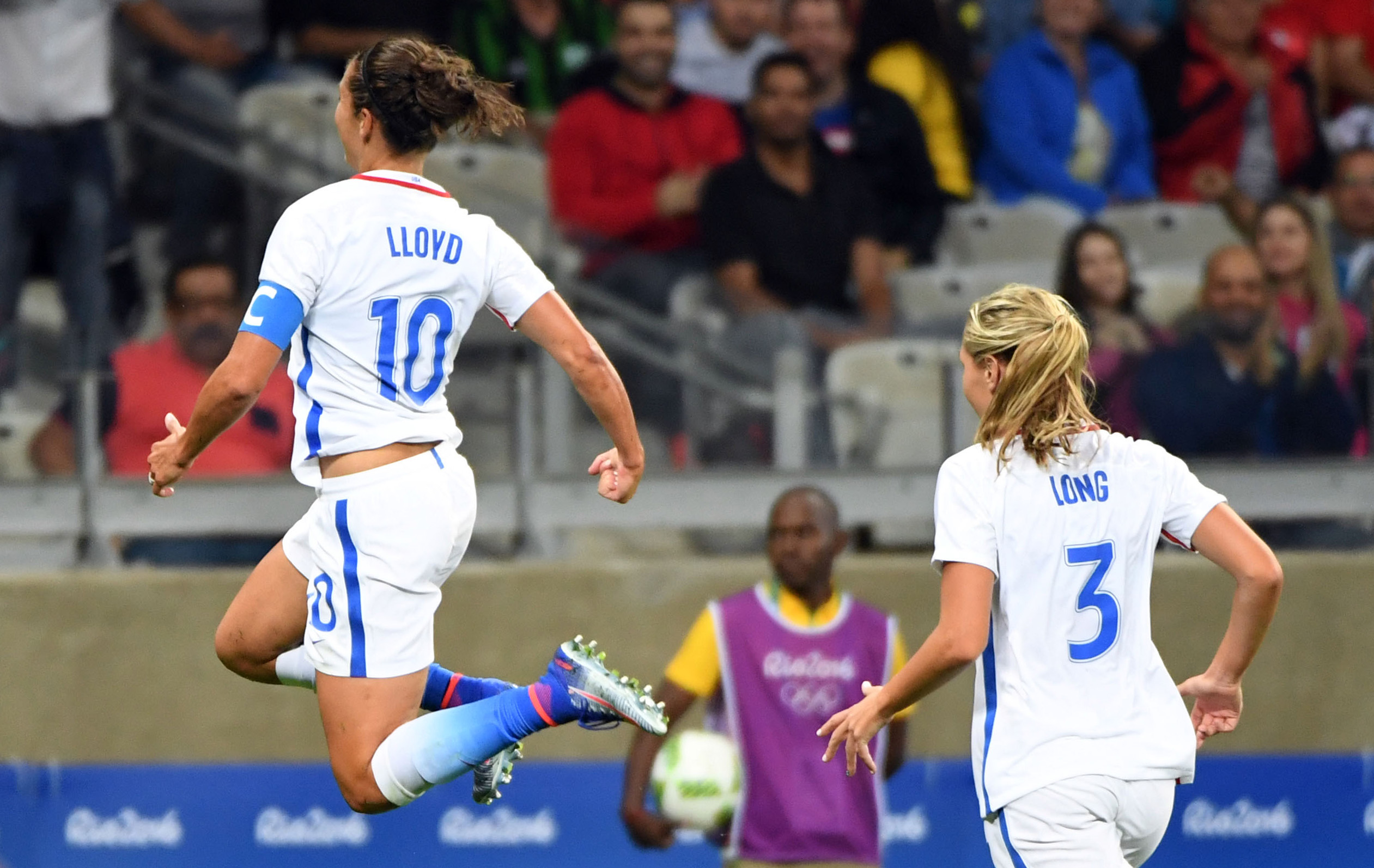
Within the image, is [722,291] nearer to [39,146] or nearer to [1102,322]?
[1102,322]

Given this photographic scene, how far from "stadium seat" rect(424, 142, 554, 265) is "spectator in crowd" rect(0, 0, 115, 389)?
1358mm

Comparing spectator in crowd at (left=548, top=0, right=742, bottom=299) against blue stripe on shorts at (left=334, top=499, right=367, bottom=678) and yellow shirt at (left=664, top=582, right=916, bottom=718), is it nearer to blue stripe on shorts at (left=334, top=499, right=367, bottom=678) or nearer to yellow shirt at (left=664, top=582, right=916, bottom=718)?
yellow shirt at (left=664, top=582, right=916, bottom=718)

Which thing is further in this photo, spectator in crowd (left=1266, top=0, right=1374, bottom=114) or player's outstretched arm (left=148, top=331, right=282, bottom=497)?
spectator in crowd (left=1266, top=0, right=1374, bottom=114)

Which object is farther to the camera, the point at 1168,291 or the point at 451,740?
the point at 1168,291

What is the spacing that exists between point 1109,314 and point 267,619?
→ 3.95m

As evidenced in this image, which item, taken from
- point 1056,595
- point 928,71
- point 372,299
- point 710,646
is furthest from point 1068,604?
point 928,71

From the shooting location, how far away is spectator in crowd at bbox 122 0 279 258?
7043 mm

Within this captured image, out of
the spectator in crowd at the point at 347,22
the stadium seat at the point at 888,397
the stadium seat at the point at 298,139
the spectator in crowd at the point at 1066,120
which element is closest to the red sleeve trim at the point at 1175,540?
the stadium seat at the point at 888,397

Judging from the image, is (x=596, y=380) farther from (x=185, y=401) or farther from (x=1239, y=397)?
(x=1239, y=397)

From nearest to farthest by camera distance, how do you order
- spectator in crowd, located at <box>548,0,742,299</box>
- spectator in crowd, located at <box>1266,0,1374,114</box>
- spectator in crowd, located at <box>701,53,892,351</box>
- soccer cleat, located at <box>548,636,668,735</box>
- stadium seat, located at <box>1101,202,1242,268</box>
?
soccer cleat, located at <box>548,636,668,735</box>
spectator in crowd, located at <box>701,53,892,351</box>
spectator in crowd, located at <box>548,0,742,299</box>
stadium seat, located at <box>1101,202,1242,268</box>
spectator in crowd, located at <box>1266,0,1374,114</box>

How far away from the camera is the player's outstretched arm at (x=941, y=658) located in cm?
334

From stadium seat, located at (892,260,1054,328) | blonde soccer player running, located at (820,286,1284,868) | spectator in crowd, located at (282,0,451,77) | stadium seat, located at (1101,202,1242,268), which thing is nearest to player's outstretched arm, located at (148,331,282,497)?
blonde soccer player running, located at (820,286,1284,868)

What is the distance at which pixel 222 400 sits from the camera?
3.68 meters

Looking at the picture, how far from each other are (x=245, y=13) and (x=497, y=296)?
471cm
